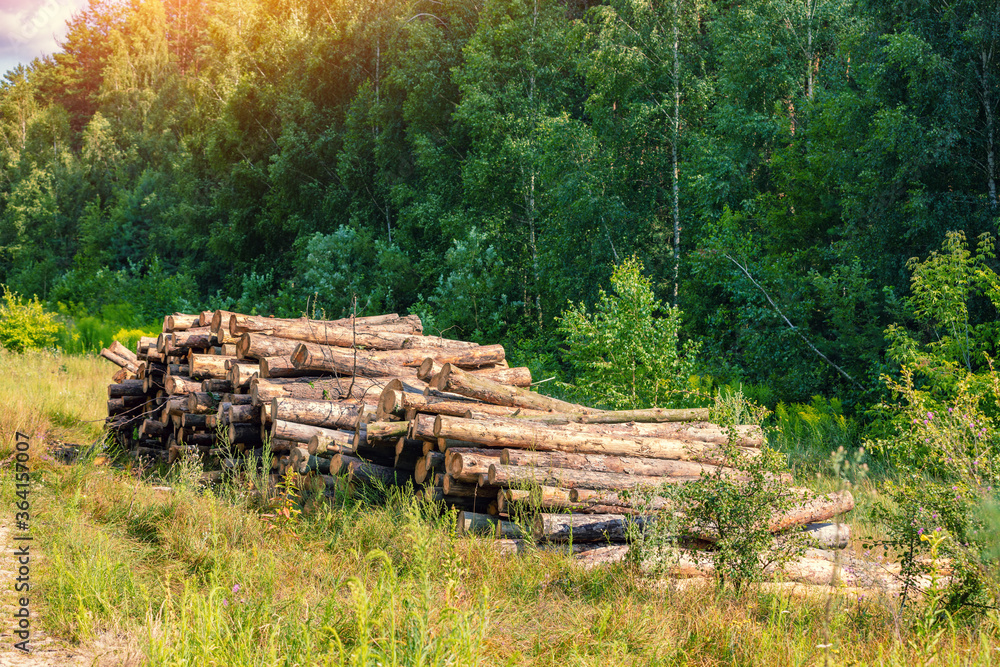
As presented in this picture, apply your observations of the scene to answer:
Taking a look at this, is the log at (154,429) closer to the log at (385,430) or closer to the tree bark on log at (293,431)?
the tree bark on log at (293,431)

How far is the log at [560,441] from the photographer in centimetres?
587

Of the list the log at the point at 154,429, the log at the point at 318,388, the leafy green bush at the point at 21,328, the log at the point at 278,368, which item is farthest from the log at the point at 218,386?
the leafy green bush at the point at 21,328

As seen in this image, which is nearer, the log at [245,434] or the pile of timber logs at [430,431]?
the pile of timber logs at [430,431]

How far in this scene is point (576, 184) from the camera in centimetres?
1866

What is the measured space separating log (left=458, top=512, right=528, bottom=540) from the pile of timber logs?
2cm

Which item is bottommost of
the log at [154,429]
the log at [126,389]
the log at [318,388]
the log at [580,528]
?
the log at [154,429]

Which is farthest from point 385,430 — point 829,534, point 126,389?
point 126,389

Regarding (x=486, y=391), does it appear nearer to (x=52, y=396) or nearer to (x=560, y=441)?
(x=560, y=441)

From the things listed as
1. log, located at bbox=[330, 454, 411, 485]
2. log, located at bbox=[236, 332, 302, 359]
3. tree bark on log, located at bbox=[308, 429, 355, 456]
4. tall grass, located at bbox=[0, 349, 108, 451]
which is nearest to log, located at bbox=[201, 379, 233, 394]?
log, located at bbox=[236, 332, 302, 359]

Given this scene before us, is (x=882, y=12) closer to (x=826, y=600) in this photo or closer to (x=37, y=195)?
(x=826, y=600)

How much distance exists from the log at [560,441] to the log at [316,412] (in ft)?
5.37

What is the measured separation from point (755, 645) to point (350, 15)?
3146cm

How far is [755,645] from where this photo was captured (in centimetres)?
394

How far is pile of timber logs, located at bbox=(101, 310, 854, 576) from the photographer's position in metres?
5.66
